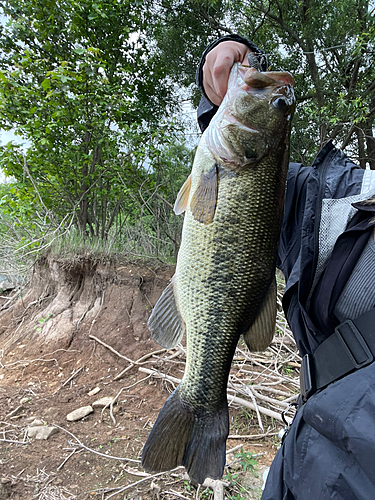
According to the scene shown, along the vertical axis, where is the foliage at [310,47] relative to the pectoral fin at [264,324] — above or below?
above

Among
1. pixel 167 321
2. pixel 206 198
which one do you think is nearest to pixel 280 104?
pixel 206 198

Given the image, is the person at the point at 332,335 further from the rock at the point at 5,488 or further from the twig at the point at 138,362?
the twig at the point at 138,362

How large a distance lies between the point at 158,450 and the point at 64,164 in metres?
5.92

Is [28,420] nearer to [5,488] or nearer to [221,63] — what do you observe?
[5,488]

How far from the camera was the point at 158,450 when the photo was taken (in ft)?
4.59

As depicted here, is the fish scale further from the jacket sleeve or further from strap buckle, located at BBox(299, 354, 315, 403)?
the jacket sleeve

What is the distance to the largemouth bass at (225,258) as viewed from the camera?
4.48 feet

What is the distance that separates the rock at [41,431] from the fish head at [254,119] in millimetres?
3177

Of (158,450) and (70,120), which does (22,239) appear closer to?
(70,120)

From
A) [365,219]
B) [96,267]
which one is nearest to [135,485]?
[365,219]

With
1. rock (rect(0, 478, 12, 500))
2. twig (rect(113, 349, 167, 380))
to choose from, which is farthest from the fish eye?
twig (rect(113, 349, 167, 380))

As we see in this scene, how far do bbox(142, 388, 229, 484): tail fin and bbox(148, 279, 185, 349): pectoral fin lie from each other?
0.27m

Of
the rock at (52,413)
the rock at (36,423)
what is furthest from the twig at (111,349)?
the rock at (36,423)

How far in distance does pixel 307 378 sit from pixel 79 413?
3061 millimetres
